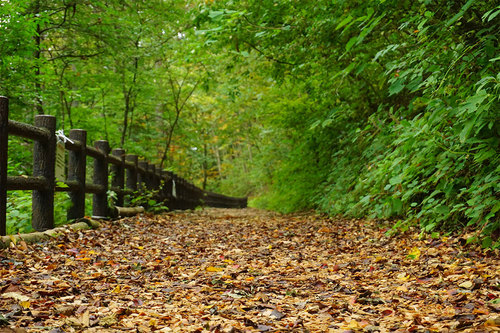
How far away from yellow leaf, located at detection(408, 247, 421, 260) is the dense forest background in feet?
1.43

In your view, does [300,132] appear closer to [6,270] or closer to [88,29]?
[88,29]

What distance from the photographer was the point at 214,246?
5215 mm

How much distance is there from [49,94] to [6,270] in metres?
6.03

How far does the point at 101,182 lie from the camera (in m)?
6.73

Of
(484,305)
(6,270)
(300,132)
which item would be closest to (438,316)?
(484,305)

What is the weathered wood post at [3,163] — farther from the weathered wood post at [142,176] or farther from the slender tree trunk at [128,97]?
the slender tree trunk at [128,97]

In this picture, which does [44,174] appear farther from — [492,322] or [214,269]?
[492,322]

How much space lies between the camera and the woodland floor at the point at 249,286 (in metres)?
2.27

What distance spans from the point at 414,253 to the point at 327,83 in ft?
13.2

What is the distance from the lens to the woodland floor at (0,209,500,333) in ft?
7.43

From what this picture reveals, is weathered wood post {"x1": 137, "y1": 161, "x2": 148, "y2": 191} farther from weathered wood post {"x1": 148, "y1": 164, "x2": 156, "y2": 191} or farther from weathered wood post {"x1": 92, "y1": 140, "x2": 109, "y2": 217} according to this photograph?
weathered wood post {"x1": 92, "y1": 140, "x2": 109, "y2": 217}

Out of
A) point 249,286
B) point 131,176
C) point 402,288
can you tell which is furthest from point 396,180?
point 131,176

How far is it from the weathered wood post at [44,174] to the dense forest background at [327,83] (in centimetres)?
57

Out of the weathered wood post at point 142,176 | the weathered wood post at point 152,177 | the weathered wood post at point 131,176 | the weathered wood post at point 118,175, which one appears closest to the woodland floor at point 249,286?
the weathered wood post at point 118,175
